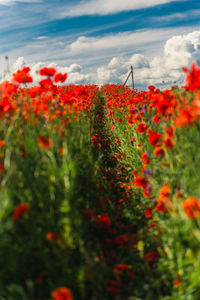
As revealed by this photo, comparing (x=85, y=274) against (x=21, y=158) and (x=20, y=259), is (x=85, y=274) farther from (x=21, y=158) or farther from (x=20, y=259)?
(x=21, y=158)

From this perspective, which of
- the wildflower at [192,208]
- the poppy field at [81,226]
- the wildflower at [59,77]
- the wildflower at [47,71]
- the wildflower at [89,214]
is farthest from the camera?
the wildflower at [59,77]

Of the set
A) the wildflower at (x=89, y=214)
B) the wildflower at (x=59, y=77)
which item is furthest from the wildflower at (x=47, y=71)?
the wildflower at (x=89, y=214)

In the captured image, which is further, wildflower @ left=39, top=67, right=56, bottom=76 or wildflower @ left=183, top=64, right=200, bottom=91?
wildflower @ left=39, top=67, right=56, bottom=76

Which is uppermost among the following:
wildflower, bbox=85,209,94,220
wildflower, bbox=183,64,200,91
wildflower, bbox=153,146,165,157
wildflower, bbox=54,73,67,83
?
wildflower, bbox=54,73,67,83

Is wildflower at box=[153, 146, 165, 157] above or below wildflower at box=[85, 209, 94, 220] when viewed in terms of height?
above

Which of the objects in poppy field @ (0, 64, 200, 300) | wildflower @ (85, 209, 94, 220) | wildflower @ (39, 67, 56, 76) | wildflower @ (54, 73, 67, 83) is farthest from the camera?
wildflower @ (54, 73, 67, 83)

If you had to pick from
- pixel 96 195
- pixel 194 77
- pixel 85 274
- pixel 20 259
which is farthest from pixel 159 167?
pixel 20 259

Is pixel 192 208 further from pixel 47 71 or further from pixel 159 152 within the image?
pixel 47 71

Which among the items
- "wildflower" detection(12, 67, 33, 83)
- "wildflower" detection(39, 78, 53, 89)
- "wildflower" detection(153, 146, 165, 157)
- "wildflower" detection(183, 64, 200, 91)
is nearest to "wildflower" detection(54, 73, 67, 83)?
"wildflower" detection(39, 78, 53, 89)

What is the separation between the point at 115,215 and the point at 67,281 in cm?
134

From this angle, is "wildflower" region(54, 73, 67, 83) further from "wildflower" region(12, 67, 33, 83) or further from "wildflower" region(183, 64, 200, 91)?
"wildflower" region(183, 64, 200, 91)

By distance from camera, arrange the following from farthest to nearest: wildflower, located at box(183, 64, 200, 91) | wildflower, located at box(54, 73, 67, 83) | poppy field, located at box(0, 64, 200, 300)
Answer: wildflower, located at box(54, 73, 67, 83), wildflower, located at box(183, 64, 200, 91), poppy field, located at box(0, 64, 200, 300)

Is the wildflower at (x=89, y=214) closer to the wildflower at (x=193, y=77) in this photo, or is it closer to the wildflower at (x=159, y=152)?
the wildflower at (x=159, y=152)

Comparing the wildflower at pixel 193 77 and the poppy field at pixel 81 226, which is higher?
the wildflower at pixel 193 77
